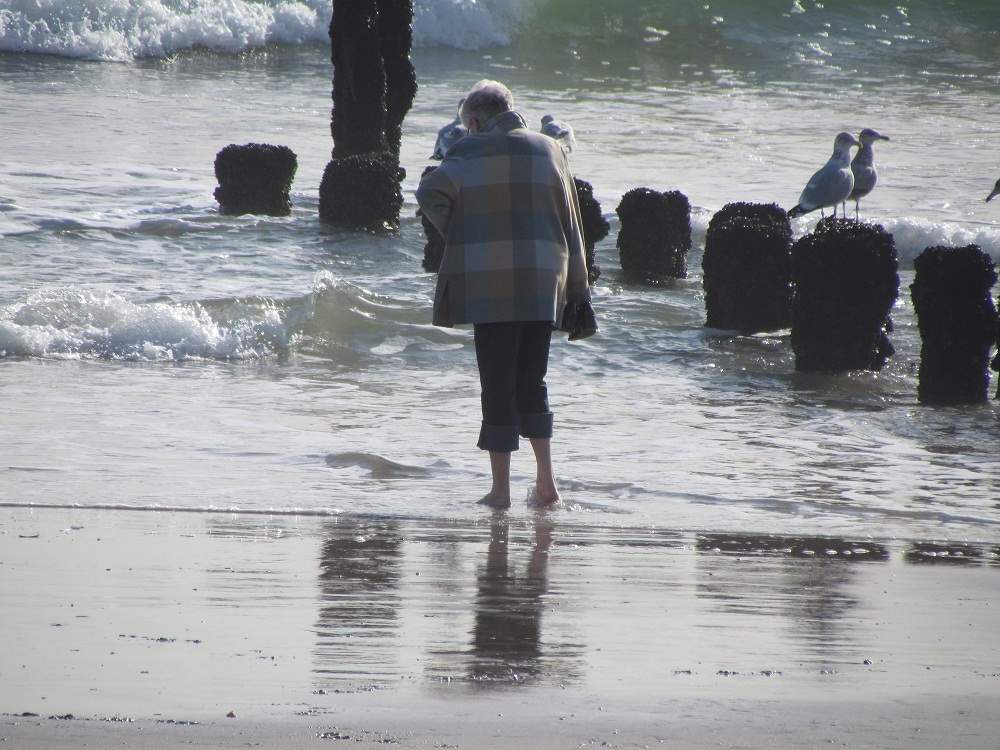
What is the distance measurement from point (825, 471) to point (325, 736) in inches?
157

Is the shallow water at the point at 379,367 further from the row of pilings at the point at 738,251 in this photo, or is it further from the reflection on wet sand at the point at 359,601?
the reflection on wet sand at the point at 359,601

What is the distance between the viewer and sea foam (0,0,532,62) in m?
33.1

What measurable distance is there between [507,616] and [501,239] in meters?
1.75

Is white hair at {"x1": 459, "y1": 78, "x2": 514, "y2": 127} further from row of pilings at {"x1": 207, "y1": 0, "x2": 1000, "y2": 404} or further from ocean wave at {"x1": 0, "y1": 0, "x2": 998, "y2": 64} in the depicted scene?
ocean wave at {"x1": 0, "y1": 0, "x2": 998, "y2": 64}

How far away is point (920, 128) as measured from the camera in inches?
1079

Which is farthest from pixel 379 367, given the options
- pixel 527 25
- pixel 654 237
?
pixel 527 25

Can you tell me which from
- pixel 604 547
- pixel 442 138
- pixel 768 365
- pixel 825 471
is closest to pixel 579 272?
pixel 604 547

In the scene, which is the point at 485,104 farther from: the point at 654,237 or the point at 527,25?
the point at 527,25

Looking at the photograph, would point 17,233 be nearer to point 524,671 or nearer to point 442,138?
point 442,138

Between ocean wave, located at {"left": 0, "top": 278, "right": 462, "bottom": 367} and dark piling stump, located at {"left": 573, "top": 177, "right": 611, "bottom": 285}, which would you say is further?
dark piling stump, located at {"left": 573, "top": 177, "right": 611, "bottom": 285}

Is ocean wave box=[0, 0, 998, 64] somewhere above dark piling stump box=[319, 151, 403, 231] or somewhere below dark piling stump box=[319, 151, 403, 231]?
above

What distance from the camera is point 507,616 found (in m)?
3.64

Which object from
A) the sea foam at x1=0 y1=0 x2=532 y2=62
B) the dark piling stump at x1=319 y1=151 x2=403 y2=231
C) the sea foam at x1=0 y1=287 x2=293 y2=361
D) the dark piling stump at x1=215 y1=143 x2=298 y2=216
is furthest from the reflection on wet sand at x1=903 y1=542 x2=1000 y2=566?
the sea foam at x1=0 y1=0 x2=532 y2=62

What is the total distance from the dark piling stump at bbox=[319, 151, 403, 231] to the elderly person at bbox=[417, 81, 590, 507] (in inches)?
382
